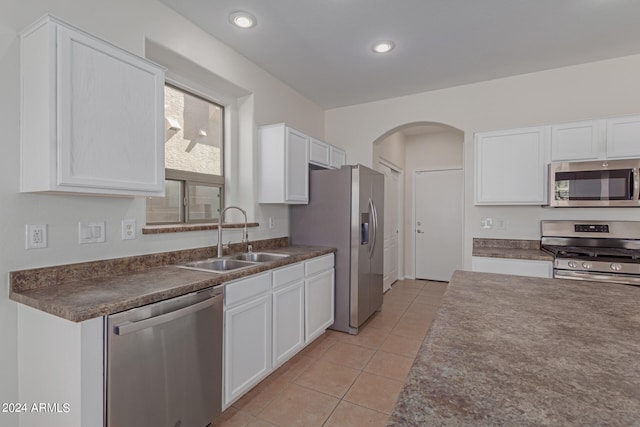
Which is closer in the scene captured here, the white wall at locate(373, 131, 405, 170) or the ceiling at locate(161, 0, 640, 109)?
the ceiling at locate(161, 0, 640, 109)

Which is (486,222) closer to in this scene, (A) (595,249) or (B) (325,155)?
(A) (595,249)

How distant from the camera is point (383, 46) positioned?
9.18 feet

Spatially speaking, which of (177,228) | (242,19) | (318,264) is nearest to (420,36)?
(242,19)

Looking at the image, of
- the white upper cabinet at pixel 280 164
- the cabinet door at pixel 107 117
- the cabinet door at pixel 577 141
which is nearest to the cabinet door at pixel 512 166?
the cabinet door at pixel 577 141

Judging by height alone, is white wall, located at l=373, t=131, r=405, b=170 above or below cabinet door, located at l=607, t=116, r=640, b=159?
above

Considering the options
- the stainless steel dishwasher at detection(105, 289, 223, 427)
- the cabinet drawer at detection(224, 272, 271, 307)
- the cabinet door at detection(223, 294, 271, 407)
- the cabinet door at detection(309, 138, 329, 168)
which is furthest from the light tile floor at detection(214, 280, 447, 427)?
the cabinet door at detection(309, 138, 329, 168)

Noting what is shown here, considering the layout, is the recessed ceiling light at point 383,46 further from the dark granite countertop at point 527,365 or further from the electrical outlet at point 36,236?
the electrical outlet at point 36,236

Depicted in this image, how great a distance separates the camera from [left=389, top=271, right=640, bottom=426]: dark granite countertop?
583 millimetres

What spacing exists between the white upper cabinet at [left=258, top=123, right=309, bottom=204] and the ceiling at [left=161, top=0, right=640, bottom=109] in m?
0.72

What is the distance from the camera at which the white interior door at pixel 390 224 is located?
487cm

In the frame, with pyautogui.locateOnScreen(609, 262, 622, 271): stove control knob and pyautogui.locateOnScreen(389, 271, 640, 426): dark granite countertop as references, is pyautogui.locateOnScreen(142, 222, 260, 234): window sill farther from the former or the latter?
pyautogui.locateOnScreen(609, 262, 622, 271): stove control knob

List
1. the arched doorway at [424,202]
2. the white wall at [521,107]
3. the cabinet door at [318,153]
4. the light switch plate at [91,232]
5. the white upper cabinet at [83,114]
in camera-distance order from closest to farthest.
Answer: the white upper cabinet at [83,114] < the light switch plate at [91,232] < the white wall at [521,107] < the cabinet door at [318,153] < the arched doorway at [424,202]

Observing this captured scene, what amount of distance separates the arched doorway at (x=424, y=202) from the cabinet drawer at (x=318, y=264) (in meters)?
2.04

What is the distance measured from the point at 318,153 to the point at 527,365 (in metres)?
3.04
